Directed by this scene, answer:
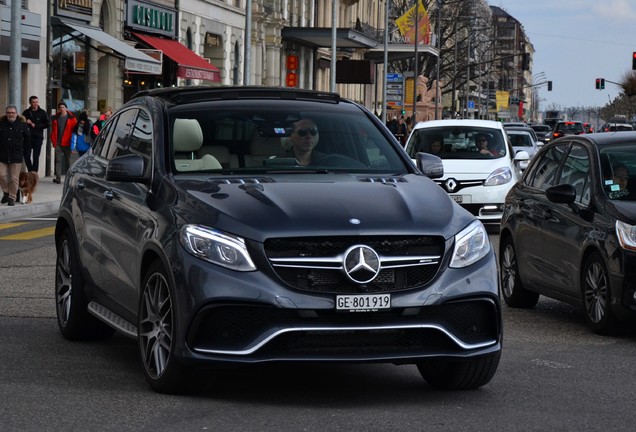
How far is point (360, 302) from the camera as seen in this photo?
7.01 meters

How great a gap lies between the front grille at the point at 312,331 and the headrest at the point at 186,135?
1.53 m

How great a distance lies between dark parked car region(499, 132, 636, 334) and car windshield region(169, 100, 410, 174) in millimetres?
2410

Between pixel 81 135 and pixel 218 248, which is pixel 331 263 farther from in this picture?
pixel 81 135

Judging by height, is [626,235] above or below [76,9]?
below

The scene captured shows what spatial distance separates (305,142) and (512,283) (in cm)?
459

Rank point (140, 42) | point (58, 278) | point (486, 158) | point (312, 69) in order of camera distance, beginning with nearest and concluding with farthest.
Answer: point (58, 278), point (486, 158), point (140, 42), point (312, 69)

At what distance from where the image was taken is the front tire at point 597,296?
34.1 ft

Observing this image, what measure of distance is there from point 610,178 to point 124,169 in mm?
4411

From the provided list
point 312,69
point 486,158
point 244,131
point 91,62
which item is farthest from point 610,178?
point 312,69

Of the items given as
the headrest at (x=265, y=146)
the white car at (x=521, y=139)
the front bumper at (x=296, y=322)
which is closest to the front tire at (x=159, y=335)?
the front bumper at (x=296, y=322)

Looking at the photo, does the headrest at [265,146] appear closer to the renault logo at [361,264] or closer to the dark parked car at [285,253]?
the dark parked car at [285,253]

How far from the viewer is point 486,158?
2309cm

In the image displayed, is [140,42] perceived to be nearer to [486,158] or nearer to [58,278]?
[486,158]

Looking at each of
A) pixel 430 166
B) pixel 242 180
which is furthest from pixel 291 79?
pixel 242 180
